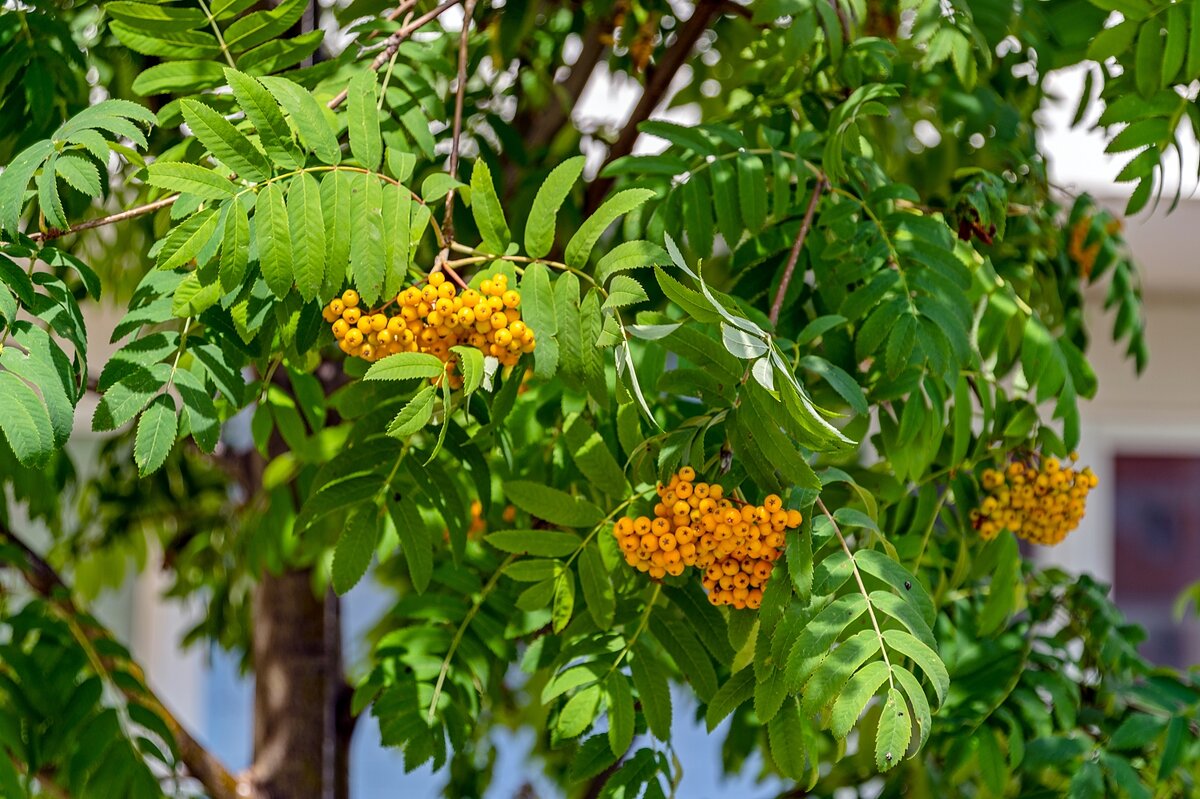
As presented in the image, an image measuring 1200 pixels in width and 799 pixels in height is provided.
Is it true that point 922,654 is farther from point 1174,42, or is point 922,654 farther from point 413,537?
point 1174,42

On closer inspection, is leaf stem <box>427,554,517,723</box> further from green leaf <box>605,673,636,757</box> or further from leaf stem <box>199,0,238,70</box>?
leaf stem <box>199,0,238,70</box>

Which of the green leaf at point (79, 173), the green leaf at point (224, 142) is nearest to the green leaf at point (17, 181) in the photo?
the green leaf at point (79, 173)

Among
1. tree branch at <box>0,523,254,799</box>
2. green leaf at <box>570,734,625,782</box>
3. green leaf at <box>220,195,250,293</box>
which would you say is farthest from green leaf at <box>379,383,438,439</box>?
tree branch at <box>0,523,254,799</box>

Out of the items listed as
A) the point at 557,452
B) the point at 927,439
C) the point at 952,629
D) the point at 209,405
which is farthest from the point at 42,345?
the point at 952,629

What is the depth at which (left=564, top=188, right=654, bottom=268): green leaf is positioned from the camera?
0.76 m

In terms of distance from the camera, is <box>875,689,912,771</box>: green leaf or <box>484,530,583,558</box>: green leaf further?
<box>484,530,583,558</box>: green leaf

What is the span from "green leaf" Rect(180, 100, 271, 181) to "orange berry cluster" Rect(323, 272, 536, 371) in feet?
0.31

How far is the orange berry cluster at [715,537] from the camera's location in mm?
700

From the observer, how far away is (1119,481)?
3145 millimetres

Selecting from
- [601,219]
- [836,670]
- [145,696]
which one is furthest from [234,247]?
[145,696]

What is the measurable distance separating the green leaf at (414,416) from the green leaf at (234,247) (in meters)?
0.11

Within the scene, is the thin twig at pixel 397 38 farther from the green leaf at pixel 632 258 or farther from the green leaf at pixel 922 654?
the green leaf at pixel 922 654

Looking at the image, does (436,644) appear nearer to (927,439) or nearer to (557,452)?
(557,452)

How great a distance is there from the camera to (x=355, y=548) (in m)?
0.87
